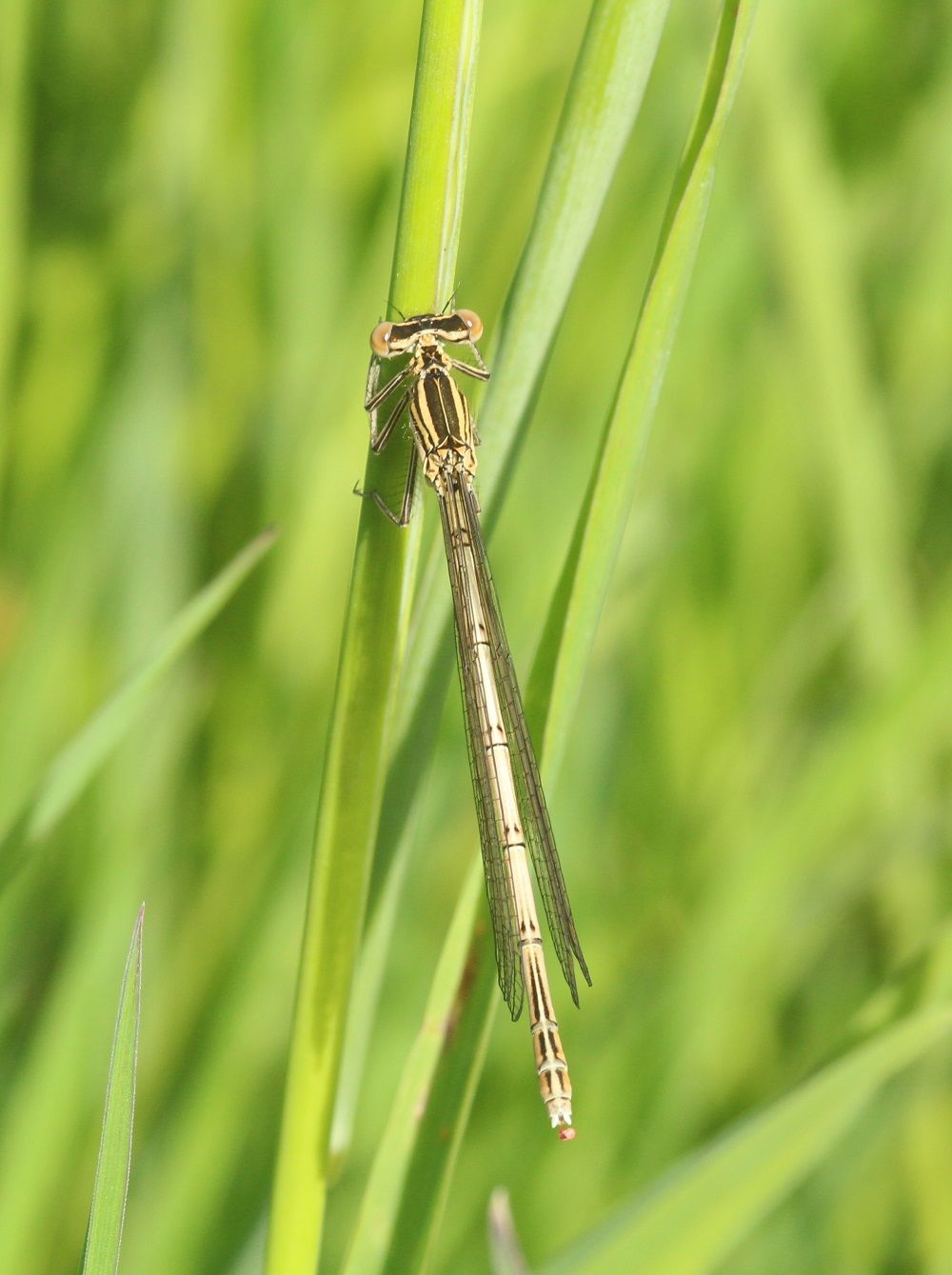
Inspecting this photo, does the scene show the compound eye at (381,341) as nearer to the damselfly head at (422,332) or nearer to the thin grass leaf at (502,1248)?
the damselfly head at (422,332)

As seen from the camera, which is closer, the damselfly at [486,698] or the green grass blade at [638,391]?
the green grass blade at [638,391]

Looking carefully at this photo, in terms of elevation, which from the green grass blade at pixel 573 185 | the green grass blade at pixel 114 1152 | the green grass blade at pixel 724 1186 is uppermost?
the green grass blade at pixel 573 185

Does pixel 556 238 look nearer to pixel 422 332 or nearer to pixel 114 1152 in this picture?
pixel 422 332

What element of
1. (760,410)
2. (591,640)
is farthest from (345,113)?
(591,640)

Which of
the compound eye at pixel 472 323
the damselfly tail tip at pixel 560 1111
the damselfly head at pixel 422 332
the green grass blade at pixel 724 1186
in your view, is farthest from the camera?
the compound eye at pixel 472 323

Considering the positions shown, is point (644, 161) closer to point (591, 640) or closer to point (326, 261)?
point (326, 261)

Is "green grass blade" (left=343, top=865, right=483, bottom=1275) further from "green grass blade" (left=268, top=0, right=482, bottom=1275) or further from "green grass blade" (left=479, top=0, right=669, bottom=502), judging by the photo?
"green grass blade" (left=479, top=0, right=669, bottom=502)

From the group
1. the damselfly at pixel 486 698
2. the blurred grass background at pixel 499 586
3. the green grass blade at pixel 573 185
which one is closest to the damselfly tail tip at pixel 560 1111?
the damselfly at pixel 486 698
